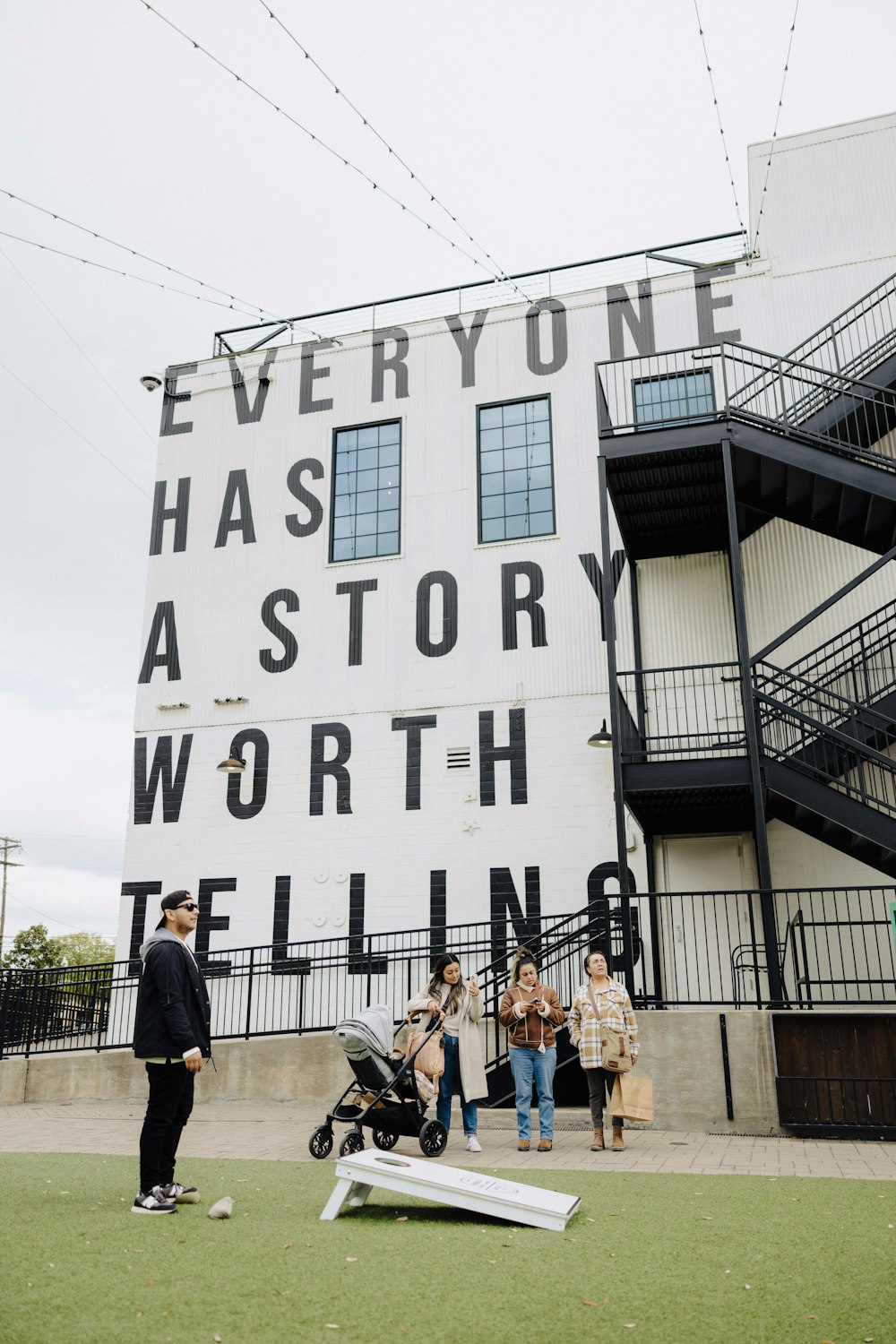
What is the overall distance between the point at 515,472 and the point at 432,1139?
11060mm

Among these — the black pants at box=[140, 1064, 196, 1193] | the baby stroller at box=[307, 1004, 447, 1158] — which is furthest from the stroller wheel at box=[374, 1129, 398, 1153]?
the black pants at box=[140, 1064, 196, 1193]

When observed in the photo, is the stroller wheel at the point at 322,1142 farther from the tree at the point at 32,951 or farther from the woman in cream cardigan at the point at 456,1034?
the tree at the point at 32,951

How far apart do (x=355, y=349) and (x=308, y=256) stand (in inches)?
167

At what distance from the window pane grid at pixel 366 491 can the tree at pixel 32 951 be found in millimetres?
28986

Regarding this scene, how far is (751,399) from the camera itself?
1315 cm

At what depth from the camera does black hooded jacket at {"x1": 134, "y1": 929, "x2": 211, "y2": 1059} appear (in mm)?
5469

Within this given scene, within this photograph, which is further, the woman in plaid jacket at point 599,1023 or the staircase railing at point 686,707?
the staircase railing at point 686,707

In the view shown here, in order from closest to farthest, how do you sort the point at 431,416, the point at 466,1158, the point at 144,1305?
the point at 144,1305
the point at 466,1158
the point at 431,416

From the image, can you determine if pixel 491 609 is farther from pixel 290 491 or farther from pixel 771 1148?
pixel 771 1148

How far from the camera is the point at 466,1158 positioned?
7840mm

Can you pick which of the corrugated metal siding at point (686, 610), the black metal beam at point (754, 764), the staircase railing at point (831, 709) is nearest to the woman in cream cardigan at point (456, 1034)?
the black metal beam at point (754, 764)

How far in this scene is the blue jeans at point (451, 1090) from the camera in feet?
27.1

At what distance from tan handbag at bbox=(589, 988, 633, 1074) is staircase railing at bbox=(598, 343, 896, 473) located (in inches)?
264

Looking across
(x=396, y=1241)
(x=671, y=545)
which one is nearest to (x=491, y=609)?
(x=671, y=545)
